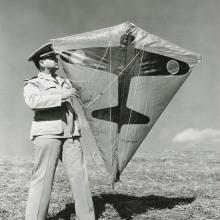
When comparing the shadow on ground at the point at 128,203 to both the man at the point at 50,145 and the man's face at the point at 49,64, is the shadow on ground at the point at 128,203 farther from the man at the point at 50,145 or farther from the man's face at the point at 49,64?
the man's face at the point at 49,64

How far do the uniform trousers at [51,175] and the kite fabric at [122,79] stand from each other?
87 centimetres

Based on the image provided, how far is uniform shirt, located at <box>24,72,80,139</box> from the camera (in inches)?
198

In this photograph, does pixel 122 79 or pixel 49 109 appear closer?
pixel 49 109

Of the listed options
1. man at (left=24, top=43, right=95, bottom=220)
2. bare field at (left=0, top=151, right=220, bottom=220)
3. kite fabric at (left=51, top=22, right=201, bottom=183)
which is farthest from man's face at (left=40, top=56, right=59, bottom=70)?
bare field at (left=0, top=151, right=220, bottom=220)

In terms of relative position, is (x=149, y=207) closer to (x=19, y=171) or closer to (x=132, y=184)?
(x=132, y=184)

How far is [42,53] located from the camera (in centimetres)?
538

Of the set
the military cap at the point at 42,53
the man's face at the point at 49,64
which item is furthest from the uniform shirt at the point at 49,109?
the military cap at the point at 42,53

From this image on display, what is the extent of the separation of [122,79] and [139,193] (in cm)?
310

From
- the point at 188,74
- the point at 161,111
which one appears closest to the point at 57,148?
the point at 161,111

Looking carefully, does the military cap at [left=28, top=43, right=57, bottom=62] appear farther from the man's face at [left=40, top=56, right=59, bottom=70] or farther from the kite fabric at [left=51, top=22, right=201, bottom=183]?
the kite fabric at [left=51, top=22, right=201, bottom=183]

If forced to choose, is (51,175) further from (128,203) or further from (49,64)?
(128,203)

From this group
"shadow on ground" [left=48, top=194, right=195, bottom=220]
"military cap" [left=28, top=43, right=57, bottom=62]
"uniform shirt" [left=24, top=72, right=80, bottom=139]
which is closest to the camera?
"uniform shirt" [left=24, top=72, right=80, bottom=139]

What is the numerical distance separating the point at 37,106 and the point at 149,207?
301 centimetres

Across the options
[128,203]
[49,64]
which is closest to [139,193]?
[128,203]
